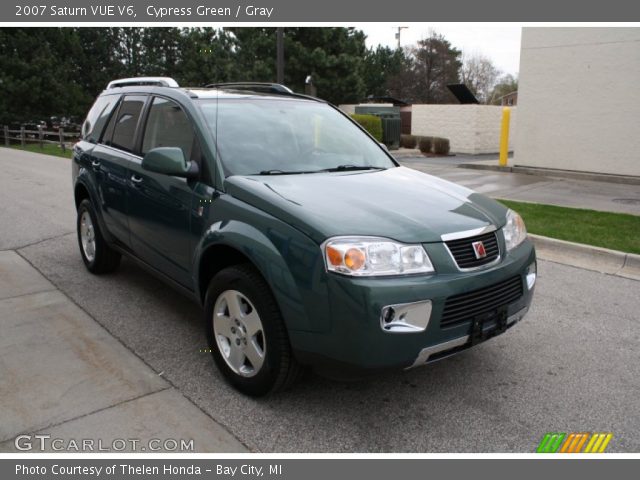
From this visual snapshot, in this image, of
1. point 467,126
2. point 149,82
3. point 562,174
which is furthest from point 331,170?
point 467,126

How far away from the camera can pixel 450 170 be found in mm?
15219

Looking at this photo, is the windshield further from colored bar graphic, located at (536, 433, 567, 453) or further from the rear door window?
colored bar graphic, located at (536, 433, 567, 453)

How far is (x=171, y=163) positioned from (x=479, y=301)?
1.98 meters

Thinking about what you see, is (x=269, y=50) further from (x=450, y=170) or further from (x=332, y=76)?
(x=450, y=170)

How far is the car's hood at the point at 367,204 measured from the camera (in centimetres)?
299

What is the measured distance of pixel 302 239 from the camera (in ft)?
9.66

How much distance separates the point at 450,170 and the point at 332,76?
1512 cm

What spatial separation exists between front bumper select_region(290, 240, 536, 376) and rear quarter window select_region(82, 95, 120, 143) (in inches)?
132

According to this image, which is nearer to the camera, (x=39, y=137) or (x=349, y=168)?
(x=349, y=168)

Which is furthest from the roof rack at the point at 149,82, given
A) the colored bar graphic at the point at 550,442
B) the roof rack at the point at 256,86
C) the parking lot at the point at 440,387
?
the colored bar graphic at the point at 550,442

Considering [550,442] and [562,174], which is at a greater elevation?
[562,174]

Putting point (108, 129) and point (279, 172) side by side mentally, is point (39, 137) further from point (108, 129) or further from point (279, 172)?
point (279, 172)

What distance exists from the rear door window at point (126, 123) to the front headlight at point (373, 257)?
2.55m

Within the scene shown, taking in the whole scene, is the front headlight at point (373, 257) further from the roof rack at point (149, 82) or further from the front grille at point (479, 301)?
the roof rack at point (149, 82)
